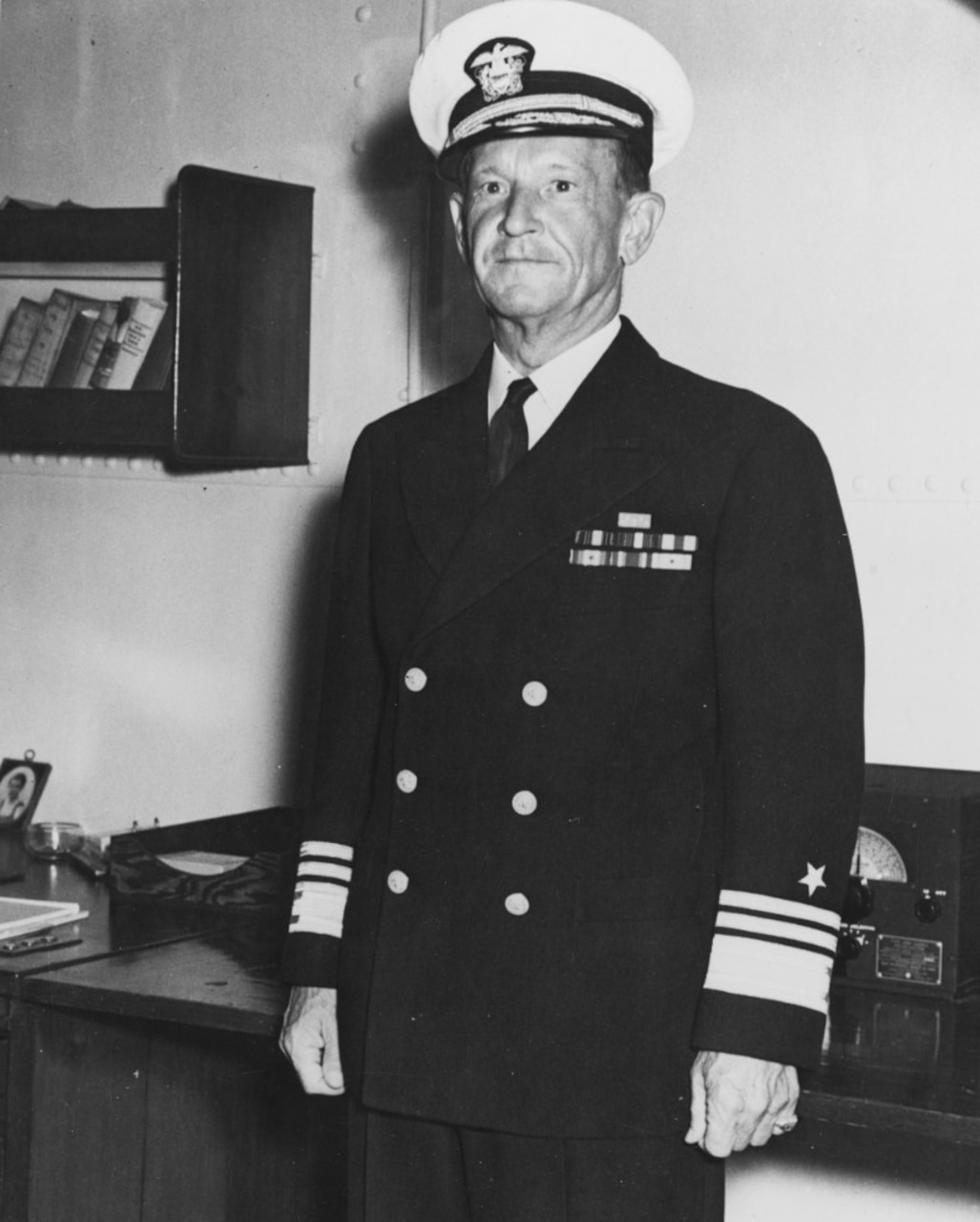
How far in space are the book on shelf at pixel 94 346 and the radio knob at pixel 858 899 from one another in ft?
5.52

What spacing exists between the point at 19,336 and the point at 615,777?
6.40 ft

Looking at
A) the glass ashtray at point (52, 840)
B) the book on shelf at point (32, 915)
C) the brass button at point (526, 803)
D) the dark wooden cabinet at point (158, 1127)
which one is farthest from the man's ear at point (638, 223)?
the glass ashtray at point (52, 840)

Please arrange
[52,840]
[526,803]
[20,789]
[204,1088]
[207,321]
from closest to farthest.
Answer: [526,803]
[204,1088]
[207,321]
[52,840]
[20,789]

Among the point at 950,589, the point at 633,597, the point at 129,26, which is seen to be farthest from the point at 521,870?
the point at 129,26

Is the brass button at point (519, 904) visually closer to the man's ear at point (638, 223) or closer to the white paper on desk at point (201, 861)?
the man's ear at point (638, 223)

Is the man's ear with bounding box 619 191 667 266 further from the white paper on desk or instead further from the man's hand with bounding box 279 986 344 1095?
the white paper on desk

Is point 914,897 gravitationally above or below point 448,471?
below

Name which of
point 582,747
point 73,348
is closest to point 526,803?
point 582,747

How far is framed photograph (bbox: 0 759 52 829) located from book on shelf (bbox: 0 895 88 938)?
73 cm

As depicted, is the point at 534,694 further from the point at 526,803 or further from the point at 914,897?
the point at 914,897

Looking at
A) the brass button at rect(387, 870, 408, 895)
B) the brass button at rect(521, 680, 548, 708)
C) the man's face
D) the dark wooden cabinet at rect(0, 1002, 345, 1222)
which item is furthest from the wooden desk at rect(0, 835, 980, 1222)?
the man's face

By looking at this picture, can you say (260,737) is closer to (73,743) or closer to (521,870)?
(73,743)

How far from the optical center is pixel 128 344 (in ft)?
10.2

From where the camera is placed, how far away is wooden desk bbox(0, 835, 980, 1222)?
1.94 meters
